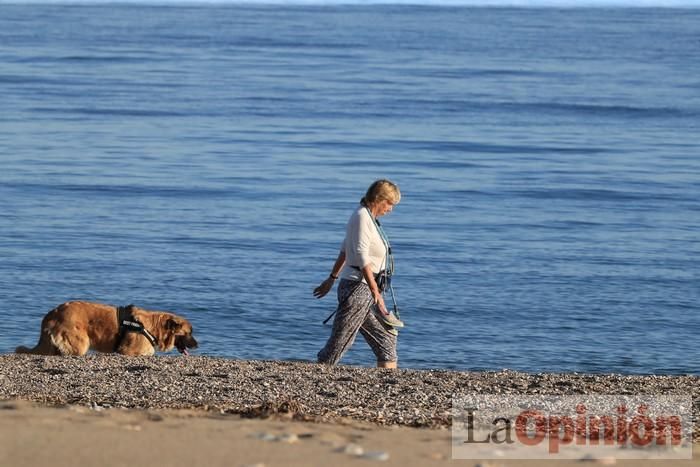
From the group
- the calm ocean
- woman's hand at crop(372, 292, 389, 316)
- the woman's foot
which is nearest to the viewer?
woman's hand at crop(372, 292, 389, 316)

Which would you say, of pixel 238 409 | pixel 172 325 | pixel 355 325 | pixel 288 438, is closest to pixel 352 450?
pixel 288 438

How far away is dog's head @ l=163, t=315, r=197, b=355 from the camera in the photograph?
11289 mm

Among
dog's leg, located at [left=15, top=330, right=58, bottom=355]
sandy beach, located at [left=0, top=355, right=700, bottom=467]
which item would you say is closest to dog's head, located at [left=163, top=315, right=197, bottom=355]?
sandy beach, located at [left=0, top=355, right=700, bottom=467]

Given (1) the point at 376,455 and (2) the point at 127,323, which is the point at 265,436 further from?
(2) the point at 127,323

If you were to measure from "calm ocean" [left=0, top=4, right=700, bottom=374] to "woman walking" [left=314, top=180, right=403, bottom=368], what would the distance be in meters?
3.18

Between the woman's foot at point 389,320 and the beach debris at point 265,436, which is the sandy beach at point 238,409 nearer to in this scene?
the beach debris at point 265,436

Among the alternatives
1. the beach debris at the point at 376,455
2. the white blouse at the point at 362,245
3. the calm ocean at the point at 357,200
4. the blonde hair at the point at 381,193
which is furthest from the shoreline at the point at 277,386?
the calm ocean at the point at 357,200

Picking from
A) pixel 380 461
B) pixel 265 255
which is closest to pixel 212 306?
pixel 265 255

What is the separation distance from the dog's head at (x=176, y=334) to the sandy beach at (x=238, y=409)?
20.6 inches

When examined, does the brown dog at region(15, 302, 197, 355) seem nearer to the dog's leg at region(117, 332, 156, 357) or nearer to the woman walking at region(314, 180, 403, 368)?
the dog's leg at region(117, 332, 156, 357)

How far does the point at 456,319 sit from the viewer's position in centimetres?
1556

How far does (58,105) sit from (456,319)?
28274 mm

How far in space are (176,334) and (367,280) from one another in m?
2.20

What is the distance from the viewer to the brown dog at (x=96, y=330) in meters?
10.8
